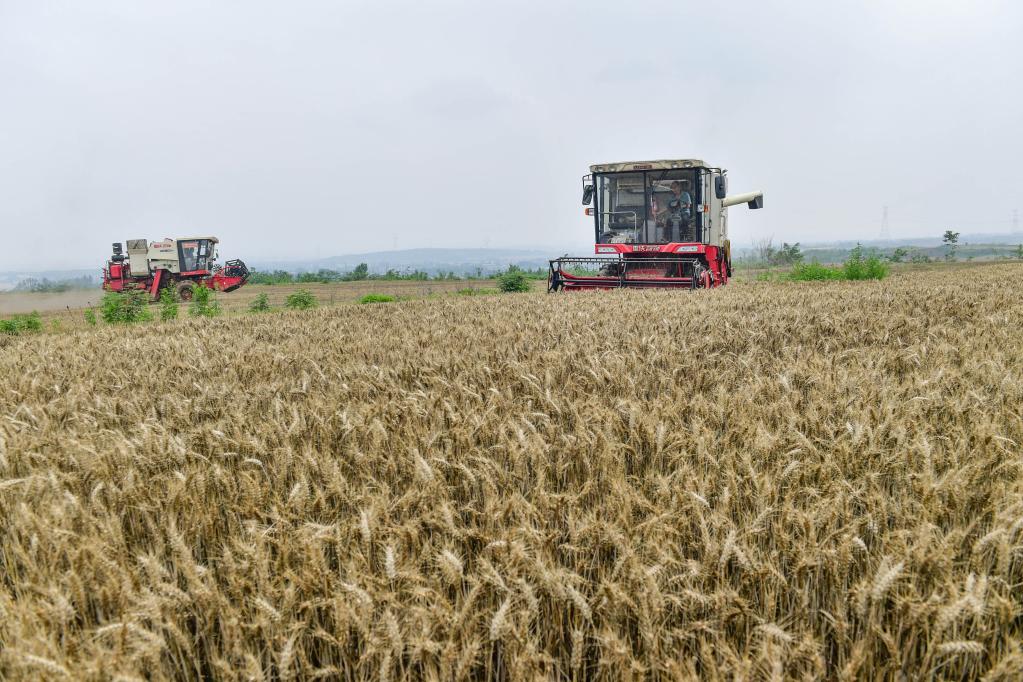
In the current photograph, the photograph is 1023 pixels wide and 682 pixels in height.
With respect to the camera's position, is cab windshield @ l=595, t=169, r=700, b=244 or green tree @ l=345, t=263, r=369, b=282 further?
green tree @ l=345, t=263, r=369, b=282

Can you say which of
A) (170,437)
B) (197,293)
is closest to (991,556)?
(170,437)

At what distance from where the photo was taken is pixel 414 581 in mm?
1790

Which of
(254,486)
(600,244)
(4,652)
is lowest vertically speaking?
(4,652)

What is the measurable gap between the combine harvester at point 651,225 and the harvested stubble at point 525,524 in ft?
40.7

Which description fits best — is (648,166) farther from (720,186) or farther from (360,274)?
(360,274)

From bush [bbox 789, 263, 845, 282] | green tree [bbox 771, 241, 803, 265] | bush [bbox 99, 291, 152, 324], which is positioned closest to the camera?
bush [bbox 99, 291, 152, 324]

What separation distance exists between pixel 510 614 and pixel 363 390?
2.61m

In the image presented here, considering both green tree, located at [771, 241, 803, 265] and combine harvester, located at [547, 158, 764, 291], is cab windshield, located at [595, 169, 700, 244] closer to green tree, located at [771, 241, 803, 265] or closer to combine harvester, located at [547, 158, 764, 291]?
combine harvester, located at [547, 158, 764, 291]

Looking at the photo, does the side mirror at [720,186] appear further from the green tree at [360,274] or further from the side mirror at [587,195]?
the green tree at [360,274]

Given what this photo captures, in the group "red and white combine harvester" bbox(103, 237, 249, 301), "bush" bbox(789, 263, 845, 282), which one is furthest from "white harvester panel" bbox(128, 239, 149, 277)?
"bush" bbox(789, 263, 845, 282)

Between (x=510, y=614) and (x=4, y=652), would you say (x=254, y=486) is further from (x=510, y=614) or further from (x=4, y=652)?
(x=510, y=614)

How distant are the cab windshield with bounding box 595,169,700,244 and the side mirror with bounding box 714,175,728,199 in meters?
0.71

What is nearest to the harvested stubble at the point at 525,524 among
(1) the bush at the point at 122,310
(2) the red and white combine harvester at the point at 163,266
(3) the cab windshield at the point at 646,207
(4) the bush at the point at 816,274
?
(1) the bush at the point at 122,310

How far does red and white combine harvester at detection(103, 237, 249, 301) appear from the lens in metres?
31.8
